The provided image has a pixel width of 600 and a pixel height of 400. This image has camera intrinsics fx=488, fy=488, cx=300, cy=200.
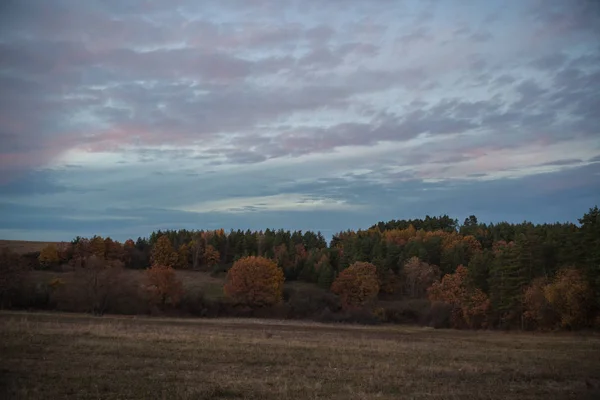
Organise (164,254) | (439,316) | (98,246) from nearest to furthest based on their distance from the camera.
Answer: (439,316), (98,246), (164,254)

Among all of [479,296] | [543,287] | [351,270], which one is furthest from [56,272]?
[543,287]

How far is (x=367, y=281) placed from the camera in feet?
340

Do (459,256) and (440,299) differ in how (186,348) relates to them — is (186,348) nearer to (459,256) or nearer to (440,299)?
(440,299)

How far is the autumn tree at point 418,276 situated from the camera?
109750 millimetres

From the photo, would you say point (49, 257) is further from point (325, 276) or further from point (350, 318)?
point (350, 318)

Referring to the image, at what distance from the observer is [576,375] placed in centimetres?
2119

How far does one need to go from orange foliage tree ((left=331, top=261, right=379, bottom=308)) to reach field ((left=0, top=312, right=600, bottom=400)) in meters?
71.9

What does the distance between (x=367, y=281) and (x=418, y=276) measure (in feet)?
47.5

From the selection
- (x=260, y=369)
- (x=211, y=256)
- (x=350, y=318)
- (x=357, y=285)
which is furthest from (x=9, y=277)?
(x=211, y=256)

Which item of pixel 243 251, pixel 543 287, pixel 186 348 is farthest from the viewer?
pixel 243 251

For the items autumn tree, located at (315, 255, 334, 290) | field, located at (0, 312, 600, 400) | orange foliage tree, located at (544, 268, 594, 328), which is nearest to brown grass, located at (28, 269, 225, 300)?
autumn tree, located at (315, 255, 334, 290)

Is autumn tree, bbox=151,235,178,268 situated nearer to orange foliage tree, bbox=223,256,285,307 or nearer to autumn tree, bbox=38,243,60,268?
autumn tree, bbox=38,243,60,268

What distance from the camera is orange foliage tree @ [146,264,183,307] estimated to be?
82188mm

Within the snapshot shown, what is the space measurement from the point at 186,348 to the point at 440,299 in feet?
231
